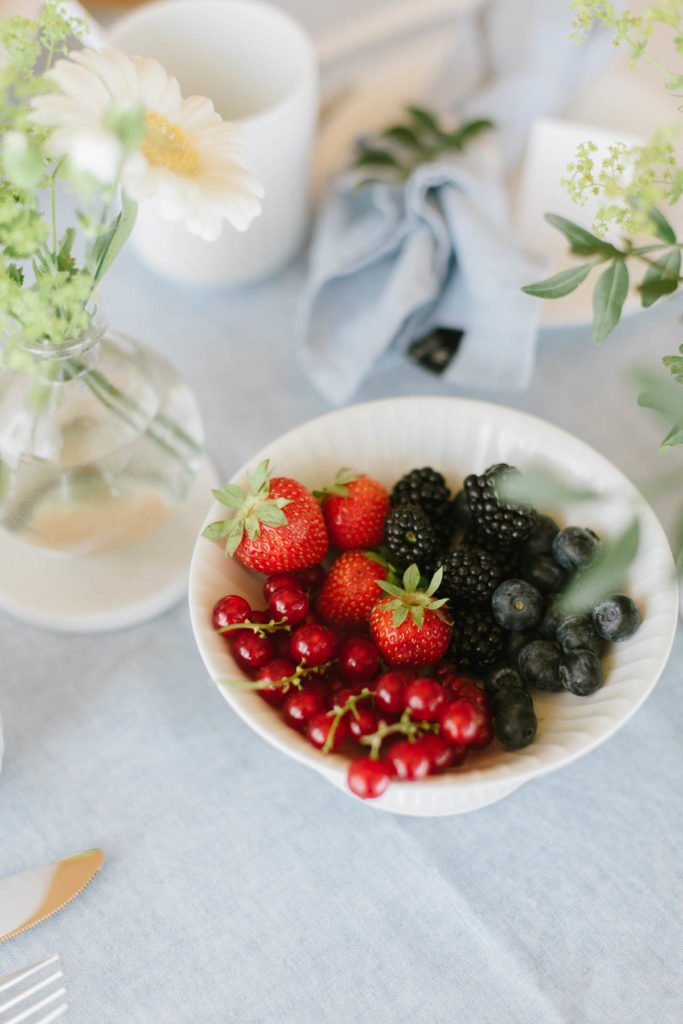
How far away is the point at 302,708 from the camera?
0.52 m

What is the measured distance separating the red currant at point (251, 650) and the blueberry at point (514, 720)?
150mm

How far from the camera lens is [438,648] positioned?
0.56 metres

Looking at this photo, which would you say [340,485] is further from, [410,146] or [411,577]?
[410,146]

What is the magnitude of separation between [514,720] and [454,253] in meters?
0.46

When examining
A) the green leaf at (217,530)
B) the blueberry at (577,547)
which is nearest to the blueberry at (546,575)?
the blueberry at (577,547)

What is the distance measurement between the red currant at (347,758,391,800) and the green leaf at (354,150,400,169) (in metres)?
0.61

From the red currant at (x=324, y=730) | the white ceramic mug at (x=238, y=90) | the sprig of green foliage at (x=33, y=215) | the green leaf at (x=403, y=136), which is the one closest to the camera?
the sprig of green foliage at (x=33, y=215)

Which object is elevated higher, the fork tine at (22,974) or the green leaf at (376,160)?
the green leaf at (376,160)

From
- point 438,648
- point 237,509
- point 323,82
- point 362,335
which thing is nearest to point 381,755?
point 438,648

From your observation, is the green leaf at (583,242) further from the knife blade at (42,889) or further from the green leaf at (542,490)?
the knife blade at (42,889)

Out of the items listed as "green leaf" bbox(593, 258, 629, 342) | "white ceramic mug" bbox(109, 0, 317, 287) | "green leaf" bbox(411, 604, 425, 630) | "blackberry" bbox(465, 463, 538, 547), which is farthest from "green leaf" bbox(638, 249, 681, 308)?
"white ceramic mug" bbox(109, 0, 317, 287)

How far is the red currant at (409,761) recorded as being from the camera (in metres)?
0.49

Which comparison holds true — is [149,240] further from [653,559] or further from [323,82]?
[653,559]

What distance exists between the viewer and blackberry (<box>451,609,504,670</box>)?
0.57m
